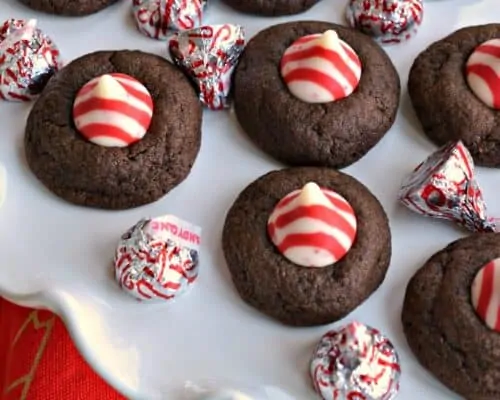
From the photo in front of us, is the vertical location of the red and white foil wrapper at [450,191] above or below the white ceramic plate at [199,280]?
above

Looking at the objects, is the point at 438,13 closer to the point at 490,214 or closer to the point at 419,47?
the point at 419,47

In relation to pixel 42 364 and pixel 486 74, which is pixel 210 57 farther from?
pixel 42 364

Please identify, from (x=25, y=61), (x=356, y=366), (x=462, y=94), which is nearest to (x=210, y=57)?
(x=25, y=61)

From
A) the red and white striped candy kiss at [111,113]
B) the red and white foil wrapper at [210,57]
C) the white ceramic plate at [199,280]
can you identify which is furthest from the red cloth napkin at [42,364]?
the red and white foil wrapper at [210,57]

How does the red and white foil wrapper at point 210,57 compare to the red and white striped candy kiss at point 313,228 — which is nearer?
the red and white striped candy kiss at point 313,228

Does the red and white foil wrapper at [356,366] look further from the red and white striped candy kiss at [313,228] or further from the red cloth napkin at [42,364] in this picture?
the red cloth napkin at [42,364]

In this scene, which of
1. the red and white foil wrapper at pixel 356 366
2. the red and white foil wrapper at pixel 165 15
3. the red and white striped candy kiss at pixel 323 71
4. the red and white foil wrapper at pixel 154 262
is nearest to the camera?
the red and white foil wrapper at pixel 356 366

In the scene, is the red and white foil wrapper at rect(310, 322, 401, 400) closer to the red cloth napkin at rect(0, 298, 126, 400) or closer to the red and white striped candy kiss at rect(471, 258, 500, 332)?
the red and white striped candy kiss at rect(471, 258, 500, 332)

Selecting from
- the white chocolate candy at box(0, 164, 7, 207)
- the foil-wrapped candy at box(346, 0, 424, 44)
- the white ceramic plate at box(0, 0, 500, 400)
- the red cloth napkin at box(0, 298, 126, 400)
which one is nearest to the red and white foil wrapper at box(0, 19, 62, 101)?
the white ceramic plate at box(0, 0, 500, 400)
